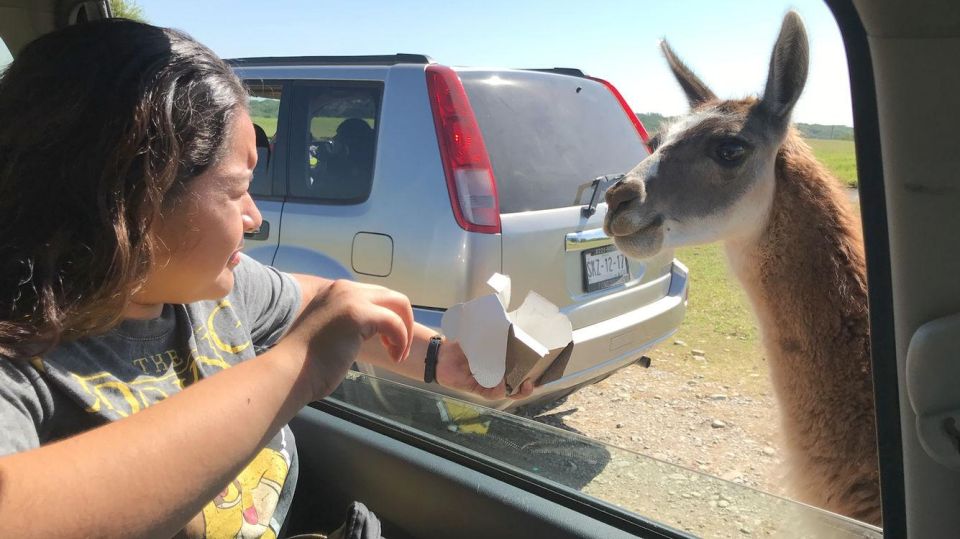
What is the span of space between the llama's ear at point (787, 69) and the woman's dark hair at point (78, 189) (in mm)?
2223

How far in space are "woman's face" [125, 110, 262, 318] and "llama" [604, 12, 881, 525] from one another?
164cm

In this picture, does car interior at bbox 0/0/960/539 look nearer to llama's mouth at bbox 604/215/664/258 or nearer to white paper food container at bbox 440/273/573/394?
white paper food container at bbox 440/273/573/394

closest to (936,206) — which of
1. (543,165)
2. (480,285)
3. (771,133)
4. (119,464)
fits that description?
(119,464)

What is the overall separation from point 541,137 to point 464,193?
2.26 feet

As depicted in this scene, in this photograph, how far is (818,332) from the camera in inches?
80.6

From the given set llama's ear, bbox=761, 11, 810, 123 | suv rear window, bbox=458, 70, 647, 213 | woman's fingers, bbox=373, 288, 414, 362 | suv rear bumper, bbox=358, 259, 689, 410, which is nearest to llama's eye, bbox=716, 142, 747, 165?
llama's ear, bbox=761, 11, 810, 123

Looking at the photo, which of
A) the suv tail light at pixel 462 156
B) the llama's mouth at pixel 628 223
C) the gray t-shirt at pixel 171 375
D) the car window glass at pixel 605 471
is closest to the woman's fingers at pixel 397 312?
the gray t-shirt at pixel 171 375

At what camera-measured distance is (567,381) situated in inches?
143

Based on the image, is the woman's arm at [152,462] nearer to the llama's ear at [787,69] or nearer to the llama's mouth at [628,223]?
the llama's mouth at [628,223]

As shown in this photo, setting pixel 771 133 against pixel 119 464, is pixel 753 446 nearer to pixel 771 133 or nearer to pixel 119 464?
pixel 771 133

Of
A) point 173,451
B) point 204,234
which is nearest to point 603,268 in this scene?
point 204,234

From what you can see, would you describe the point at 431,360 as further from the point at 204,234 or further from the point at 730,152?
the point at 730,152

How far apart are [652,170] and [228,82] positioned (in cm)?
204

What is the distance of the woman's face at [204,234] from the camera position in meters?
1.28
